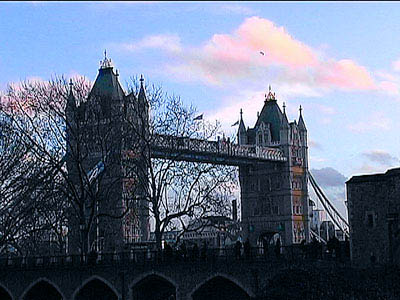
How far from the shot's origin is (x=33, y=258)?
49.3 meters

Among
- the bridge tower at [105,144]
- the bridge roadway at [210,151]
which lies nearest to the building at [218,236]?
the bridge roadway at [210,151]

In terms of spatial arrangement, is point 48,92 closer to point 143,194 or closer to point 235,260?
point 143,194

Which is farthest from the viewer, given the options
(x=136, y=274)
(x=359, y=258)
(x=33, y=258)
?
(x=33, y=258)

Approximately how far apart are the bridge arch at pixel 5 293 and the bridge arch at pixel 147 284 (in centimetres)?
881

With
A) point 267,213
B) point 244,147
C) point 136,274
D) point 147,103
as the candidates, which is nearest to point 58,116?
point 147,103

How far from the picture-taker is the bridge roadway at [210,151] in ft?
181

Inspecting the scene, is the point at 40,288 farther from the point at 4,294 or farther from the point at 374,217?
the point at 374,217

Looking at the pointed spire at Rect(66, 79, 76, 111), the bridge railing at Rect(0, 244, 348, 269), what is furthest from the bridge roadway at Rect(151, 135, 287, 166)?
the bridge railing at Rect(0, 244, 348, 269)

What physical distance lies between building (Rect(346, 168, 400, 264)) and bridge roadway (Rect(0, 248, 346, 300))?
383 cm

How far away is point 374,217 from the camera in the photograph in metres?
39.1

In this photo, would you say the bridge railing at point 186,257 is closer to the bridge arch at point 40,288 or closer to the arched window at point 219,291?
the bridge arch at point 40,288

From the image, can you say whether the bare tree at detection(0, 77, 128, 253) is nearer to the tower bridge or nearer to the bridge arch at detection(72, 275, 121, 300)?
the bridge arch at detection(72, 275, 121, 300)

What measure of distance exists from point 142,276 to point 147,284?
75.4 inches

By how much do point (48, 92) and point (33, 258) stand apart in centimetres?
1012
